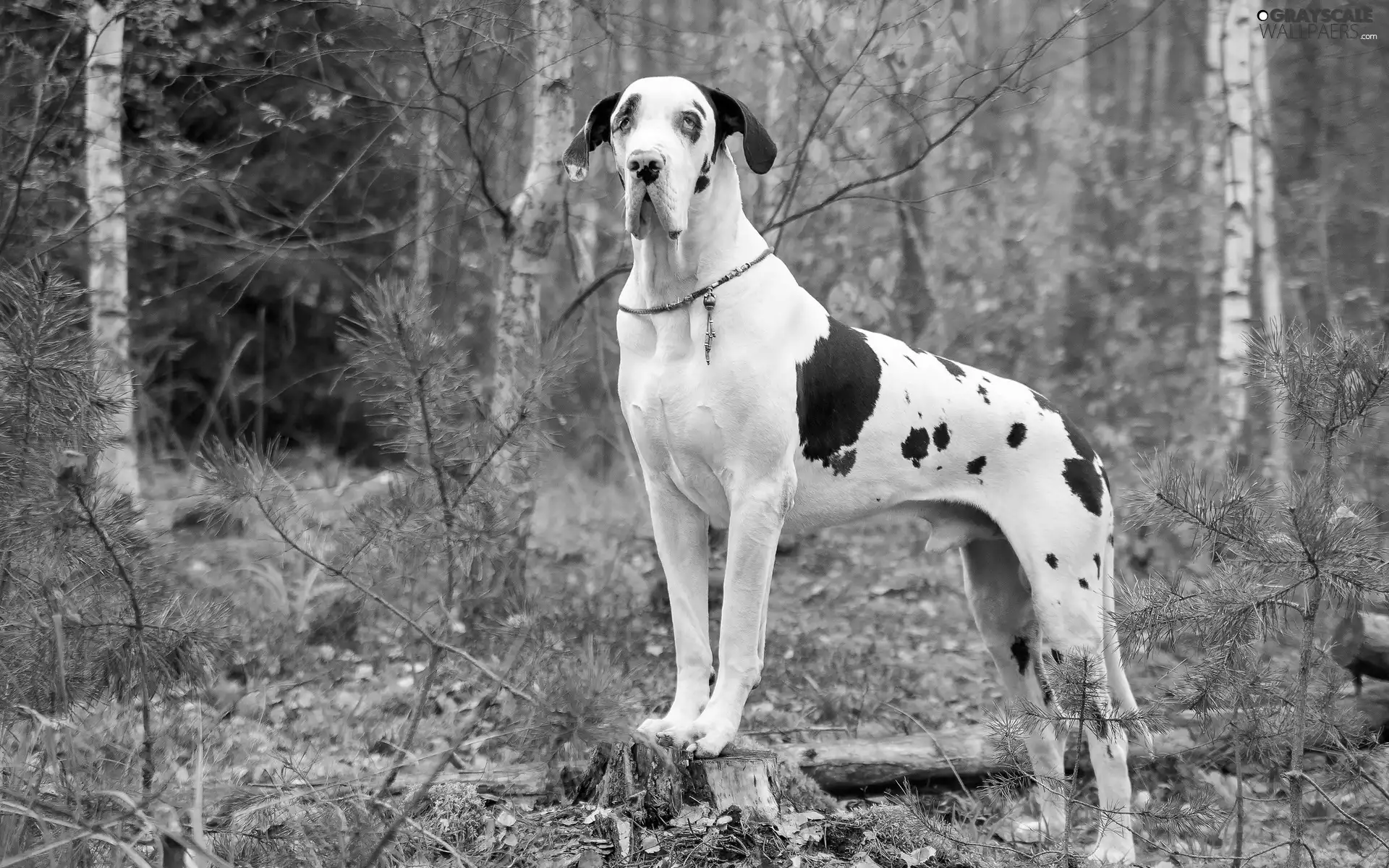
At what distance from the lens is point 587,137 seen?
3.42m

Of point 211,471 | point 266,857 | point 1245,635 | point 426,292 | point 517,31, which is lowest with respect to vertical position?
point 266,857

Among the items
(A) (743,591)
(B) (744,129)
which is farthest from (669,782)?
→ (B) (744,129)

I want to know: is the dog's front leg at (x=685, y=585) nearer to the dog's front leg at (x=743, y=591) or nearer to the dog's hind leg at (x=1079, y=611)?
the dog's front leg at (x=743, y=591)

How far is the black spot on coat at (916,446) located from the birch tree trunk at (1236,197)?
589 centimetres

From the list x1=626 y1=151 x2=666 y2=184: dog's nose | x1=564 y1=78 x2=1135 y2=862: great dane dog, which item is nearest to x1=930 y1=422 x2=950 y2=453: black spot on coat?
x1=564 y1=78 x2=1135 y2=862: great dane dog

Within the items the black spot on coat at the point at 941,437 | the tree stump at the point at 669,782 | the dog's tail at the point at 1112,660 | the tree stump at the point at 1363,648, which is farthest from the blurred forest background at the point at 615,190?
the tree stump at the point at 1363,648

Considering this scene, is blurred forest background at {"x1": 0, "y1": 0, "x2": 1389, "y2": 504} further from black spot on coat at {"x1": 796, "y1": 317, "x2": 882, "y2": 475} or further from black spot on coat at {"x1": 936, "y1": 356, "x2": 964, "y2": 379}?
black spot on coat at {"x1": 936, "y1": 356, "x2": 964, "y2": 379}

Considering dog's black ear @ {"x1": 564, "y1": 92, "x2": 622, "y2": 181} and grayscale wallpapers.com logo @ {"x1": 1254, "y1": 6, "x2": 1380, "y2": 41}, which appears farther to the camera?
grayscale wallpapers.com logo @ {"x1": 1254, "y1": 6, "x2": 1380, "y2": 41}

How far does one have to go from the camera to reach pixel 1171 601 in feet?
9.15

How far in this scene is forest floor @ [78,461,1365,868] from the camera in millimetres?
2863

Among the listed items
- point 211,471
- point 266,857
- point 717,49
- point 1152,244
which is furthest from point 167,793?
point 1152,244

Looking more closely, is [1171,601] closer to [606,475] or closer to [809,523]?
[809,523]

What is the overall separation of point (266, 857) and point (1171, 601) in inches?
91.5

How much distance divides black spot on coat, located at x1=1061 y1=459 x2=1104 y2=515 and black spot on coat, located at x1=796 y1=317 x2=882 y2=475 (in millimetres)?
759
